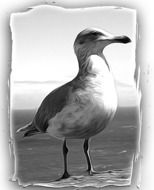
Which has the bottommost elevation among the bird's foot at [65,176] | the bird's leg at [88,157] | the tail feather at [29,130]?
the bird's foot at [65,176]

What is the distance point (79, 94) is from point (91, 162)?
0.35 feet

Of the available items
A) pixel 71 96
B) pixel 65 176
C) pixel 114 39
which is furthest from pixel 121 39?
pixel 65 176

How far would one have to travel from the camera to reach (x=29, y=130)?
83 cm

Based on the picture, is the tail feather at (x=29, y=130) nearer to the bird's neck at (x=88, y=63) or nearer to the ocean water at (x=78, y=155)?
the ocean water at (x=78, y=155)

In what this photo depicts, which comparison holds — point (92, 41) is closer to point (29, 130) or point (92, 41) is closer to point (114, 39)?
point (114, 39)

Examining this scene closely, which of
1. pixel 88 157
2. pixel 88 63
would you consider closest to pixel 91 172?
pixel 88 157

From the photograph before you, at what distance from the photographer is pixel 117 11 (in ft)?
2.72

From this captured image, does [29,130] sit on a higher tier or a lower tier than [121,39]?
lower

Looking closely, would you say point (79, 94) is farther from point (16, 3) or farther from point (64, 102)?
point (16, 3)

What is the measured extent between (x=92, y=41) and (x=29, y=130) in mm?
162

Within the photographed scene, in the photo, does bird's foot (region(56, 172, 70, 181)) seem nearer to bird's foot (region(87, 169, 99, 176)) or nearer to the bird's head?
bird's foot (region(87, 169, 99, 176))

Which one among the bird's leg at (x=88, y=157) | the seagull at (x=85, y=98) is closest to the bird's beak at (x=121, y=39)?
the seagull at (x=85, y=98)

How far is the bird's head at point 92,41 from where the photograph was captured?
81 centimetres

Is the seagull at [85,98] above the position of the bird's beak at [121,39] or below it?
below
